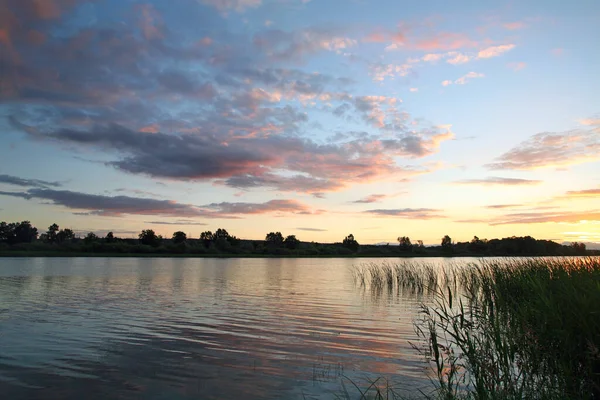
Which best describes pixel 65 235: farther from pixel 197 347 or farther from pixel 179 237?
pixel 197 347

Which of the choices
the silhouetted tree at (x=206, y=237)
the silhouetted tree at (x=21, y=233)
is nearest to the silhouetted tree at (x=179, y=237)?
the silhouetted tree at (x=206, y=237)

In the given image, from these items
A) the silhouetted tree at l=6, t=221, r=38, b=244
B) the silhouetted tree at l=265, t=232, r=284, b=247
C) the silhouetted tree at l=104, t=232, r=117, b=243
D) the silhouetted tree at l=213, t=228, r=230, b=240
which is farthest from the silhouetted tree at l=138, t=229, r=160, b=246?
the silhouetted tree at l=265, t=232, r=284, b=247

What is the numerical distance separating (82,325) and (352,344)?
1138 cm

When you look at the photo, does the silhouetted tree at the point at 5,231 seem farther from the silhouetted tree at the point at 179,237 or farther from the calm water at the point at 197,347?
the calm water at the point at 197,347

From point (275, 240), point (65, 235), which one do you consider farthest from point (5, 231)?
point (275, 240)

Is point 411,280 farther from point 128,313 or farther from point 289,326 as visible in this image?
point 128,313

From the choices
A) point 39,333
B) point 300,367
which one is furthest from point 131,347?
point 300,367

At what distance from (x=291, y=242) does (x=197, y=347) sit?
180 meters

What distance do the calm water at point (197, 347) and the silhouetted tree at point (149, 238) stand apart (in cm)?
13722

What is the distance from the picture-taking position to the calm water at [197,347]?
31.8 ft

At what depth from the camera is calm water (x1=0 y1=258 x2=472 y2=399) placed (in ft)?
31.8

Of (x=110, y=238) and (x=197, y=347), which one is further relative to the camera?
(x=110, y=238)

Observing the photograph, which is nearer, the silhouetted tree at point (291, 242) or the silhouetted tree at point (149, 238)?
the silhouetted tree at point (149, 238)

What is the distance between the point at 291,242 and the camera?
193 metres
